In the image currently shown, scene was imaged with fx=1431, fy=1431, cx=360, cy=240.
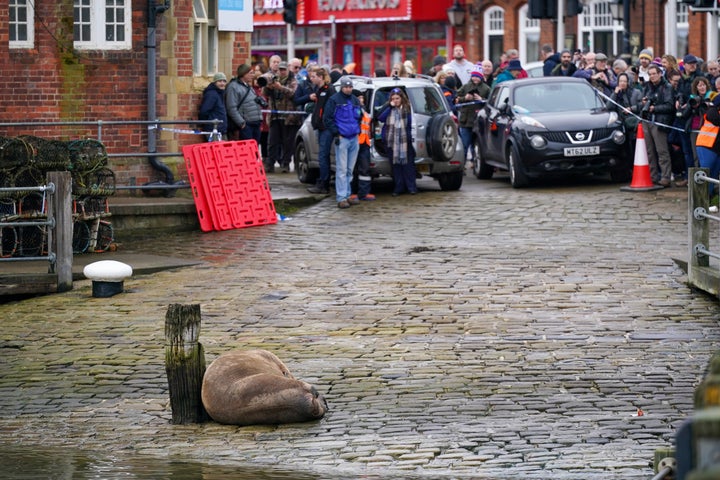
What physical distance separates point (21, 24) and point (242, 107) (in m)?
3.93

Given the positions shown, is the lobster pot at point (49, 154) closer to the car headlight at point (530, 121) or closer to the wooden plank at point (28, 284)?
the wooden plank at point (28, 284)

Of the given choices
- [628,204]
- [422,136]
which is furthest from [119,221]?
[628,204]

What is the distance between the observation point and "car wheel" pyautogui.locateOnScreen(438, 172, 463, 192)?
22.0 meters

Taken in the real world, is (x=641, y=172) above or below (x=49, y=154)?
Result: below

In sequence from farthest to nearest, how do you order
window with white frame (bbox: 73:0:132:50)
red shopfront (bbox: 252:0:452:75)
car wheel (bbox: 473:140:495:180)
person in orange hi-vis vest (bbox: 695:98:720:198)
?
1. red shopfront (bbox: 252:0:452:75)
2. car wheel (bbox: 473:140:495:180)
3. window with white frame (bbox: 73:0:132:50)
4. person in orange hi-vis vest (bbox: 695:98:720:198)

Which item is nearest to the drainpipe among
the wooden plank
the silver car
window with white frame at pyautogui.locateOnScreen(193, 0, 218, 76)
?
window with white frame at pyautogui.locateOnScreen(193, 0, 218, 76)

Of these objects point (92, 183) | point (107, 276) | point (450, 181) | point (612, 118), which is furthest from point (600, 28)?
point (107, 276)

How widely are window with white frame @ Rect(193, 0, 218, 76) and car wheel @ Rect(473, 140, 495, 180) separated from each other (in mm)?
5065

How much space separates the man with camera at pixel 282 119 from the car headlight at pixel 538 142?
507 centimetres

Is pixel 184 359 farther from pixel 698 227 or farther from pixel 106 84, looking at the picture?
pixel 106 84

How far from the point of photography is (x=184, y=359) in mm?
8602

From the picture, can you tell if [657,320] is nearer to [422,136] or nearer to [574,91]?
[422,136]

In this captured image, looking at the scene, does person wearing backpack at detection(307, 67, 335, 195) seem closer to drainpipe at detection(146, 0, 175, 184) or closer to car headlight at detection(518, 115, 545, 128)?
drainpipe at detection(146, 0, 175, 184)

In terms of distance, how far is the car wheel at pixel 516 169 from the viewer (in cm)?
2202
